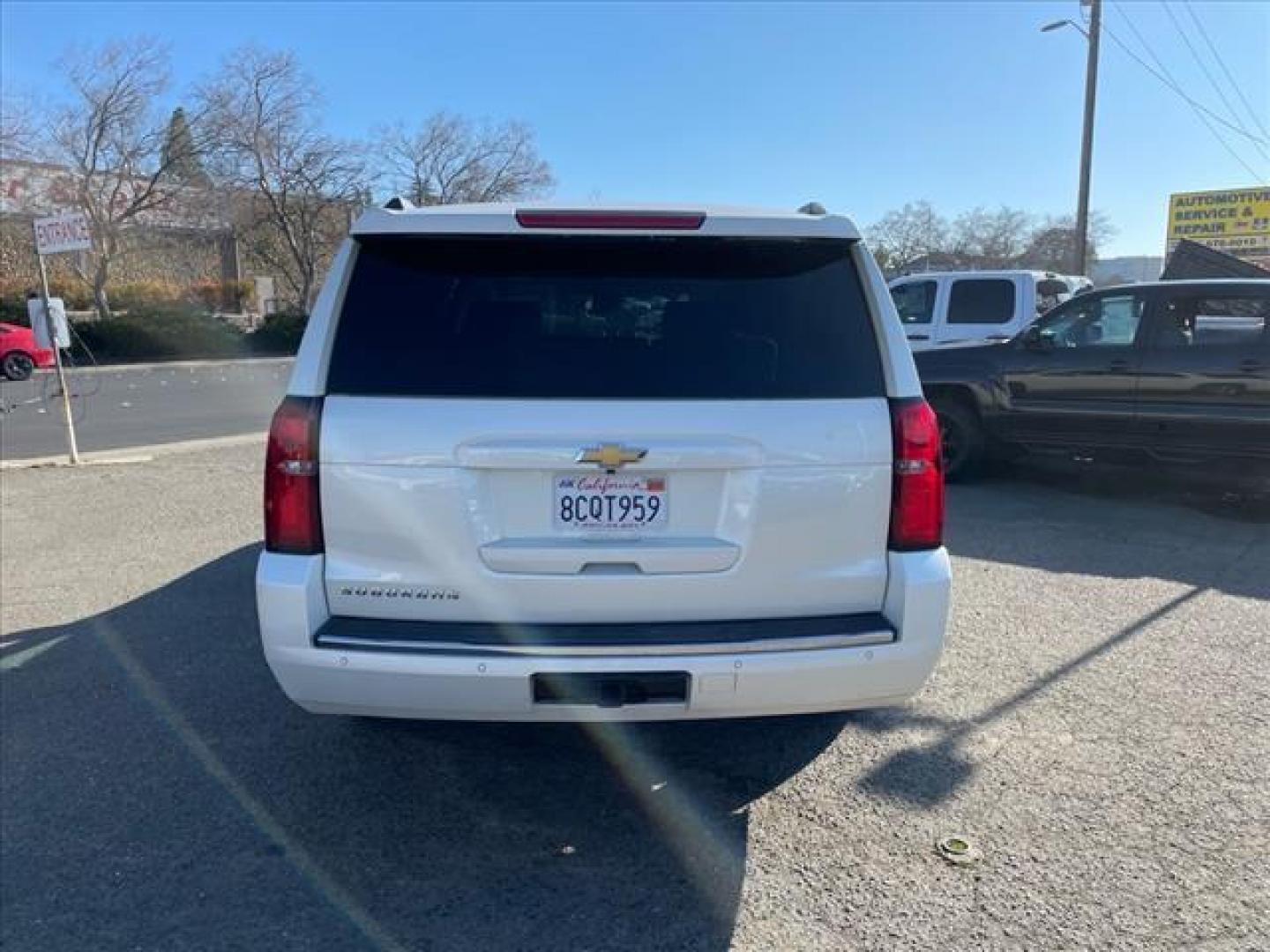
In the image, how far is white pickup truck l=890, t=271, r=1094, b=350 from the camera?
13008 mm

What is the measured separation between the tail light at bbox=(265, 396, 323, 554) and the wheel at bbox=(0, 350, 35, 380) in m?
25.6

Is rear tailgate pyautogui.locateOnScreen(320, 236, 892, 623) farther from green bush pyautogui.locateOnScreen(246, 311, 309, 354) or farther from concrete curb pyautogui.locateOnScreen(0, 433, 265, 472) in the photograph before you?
green bush pyautogui.locateOnScreen(246, 311, 309, 354)

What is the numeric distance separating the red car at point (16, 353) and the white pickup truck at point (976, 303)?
2123cm

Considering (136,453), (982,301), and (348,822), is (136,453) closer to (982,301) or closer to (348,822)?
(348,822)

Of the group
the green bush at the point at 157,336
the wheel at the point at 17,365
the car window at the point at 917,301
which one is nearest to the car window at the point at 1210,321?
the car window at the point at 917,301

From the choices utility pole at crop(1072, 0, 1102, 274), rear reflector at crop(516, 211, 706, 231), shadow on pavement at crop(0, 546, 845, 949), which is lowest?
shadow on pavement at crop(0, 546, 845, 949)

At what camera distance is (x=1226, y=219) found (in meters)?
50.0

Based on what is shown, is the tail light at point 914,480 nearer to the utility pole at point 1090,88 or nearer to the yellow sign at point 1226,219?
the utility pole at point 1090,88

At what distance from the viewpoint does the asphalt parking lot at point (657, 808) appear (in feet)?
8.64

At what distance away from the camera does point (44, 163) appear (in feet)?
122

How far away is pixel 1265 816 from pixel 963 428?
233 inches

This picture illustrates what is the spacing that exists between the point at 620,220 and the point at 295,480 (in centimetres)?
126

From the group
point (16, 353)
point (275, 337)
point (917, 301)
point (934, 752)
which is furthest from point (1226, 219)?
point (934, 752)

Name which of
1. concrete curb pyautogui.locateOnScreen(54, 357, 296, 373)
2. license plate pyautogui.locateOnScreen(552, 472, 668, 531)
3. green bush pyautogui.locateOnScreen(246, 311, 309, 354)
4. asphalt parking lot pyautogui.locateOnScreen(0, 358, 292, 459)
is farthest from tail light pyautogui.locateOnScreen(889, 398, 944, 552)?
green bush pyautogui.locateOnScreen(246, 311, 309, 354)
